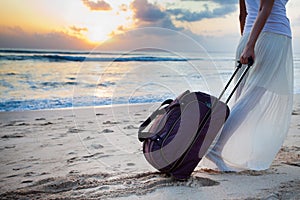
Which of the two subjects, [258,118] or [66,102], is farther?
[66,102]

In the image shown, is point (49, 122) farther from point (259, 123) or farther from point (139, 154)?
point (259, 123)

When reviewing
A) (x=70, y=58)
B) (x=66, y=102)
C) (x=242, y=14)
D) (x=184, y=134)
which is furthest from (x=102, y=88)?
(x=70, y=58)

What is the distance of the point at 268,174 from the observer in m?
2.84

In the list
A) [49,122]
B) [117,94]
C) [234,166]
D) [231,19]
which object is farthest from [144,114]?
[231,19]

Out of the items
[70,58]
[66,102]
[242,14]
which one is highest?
[242,14]

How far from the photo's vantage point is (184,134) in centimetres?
260

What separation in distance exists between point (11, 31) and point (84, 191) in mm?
13785

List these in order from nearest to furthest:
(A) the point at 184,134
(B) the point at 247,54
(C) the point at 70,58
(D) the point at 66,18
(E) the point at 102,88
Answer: (A) the point at 184,134, (B) the point at 247,54, (E) the point at 102,88, (D) the point at 66,18, (C) the point at 70,58

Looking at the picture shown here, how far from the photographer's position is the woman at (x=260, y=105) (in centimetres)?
280

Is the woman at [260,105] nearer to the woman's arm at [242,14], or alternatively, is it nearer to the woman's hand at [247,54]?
the woman's hand at [247,54]

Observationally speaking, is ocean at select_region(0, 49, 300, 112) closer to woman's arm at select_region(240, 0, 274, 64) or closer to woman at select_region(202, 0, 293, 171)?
woman at select_region(202, 0, 293, 171)

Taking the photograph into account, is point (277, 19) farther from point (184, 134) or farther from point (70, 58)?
point (70, 58)

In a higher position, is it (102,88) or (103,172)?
(103,172)

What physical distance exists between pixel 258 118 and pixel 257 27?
706 millimetres
